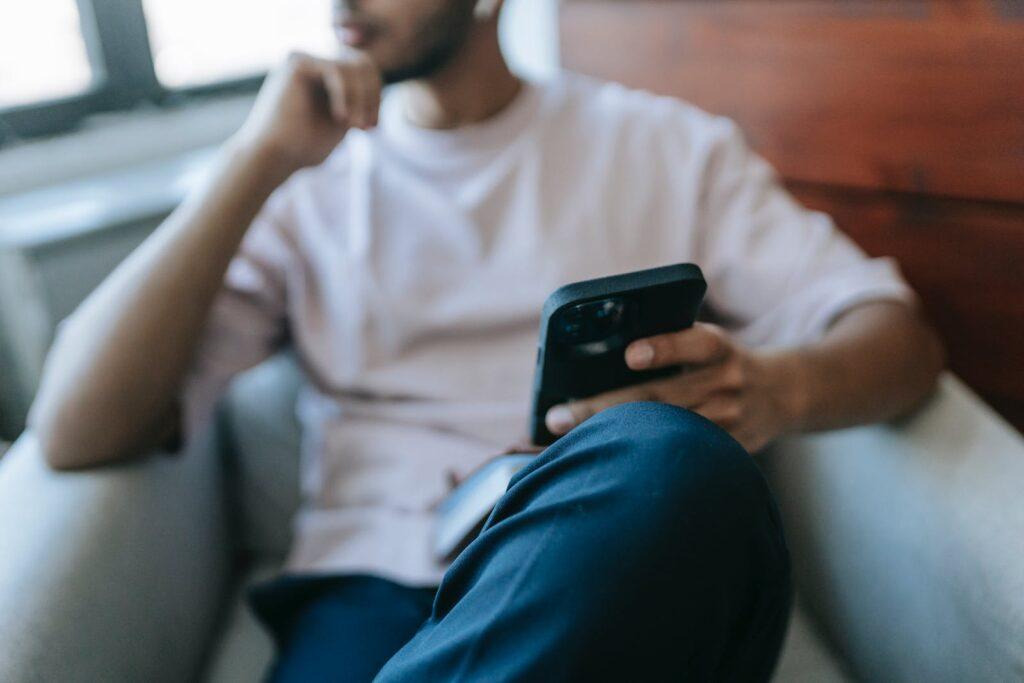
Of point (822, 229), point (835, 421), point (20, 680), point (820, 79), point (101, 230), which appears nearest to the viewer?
point (20, 680)

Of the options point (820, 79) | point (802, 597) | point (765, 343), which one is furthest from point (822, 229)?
point (802, 597)

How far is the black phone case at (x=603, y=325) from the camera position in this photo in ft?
1.55

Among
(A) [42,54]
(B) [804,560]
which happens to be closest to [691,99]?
(B) [804,560]

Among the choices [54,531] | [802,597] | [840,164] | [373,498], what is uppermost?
[840,164]

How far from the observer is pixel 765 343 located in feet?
2.48

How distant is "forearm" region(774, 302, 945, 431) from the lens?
63 centimetres

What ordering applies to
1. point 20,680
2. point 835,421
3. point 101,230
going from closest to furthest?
point 20,680
point 835,421
point 101,230

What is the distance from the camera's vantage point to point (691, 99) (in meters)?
1.02

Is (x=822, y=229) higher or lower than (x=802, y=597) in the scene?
higher

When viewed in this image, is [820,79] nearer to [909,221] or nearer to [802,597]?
[909,221]

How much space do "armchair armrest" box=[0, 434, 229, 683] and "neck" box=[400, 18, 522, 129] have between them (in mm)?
396

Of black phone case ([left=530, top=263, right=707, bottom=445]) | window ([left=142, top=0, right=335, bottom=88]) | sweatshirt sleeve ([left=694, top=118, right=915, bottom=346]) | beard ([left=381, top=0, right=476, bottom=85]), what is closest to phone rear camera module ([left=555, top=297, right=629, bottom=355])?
black phone case ([left=530, top=263, right=707, bottom=445])

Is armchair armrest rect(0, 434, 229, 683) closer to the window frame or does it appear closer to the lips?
the lips

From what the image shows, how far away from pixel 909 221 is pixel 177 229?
2.28 feet
